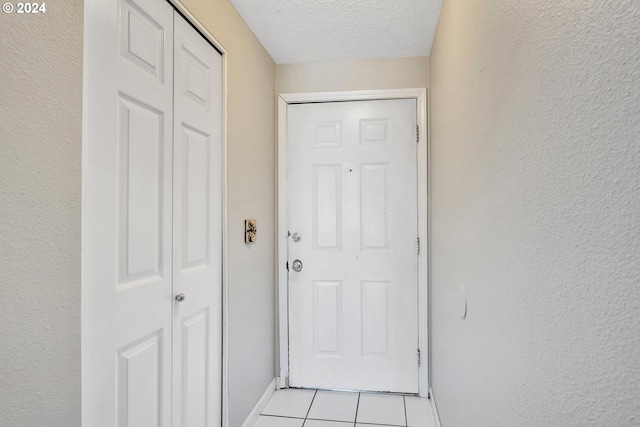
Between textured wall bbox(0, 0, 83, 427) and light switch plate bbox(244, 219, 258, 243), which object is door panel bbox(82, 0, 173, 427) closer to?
textured wall bbox(0, 0, 83, 427)

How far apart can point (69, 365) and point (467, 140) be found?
4.51ft

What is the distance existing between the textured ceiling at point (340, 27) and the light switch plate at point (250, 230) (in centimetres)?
114

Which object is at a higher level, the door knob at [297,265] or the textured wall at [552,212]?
the textured wall at [552,212]

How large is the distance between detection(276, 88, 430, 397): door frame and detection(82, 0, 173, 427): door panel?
1.17 metres

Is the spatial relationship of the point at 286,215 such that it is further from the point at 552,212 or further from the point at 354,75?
the point at 552,212

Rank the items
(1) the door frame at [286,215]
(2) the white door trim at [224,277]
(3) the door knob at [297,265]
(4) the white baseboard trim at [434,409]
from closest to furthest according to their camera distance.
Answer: (2) the white door trim at [224,277] < (4) the white baseboard trim at [434,409] < (1) the door frame at [286,215] < (3) the door knob at [297,265]

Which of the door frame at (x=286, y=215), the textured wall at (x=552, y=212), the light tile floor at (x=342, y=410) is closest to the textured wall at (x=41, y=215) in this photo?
the textured wall at (x=552, y=212)

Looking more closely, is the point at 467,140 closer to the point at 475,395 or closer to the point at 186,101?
the point at 475,395

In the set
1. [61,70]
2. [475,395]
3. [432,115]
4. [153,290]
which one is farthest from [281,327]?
[61,70]

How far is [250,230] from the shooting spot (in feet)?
6.44

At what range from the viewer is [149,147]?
45.6 inches

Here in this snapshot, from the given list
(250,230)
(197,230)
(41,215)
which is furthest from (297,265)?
(41,215)

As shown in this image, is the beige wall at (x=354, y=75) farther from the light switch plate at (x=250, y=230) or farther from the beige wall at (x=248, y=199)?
the light switch plate at (x=250, y=230)

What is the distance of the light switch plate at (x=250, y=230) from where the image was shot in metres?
1.92
